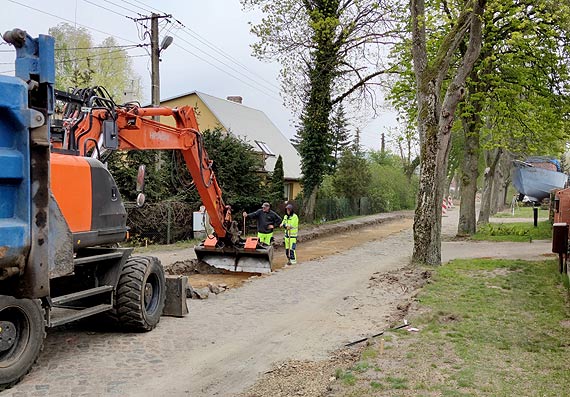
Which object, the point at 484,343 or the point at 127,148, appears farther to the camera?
the point at 127,148

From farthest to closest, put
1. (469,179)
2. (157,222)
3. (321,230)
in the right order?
1. (321,230)
2. (469,179)
3. (157,222)

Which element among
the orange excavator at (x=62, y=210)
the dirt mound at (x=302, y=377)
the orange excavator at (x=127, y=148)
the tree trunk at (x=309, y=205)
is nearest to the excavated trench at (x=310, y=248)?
the orange excavator at (x=127, y=148)

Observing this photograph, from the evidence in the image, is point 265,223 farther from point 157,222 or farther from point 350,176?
point 350,176

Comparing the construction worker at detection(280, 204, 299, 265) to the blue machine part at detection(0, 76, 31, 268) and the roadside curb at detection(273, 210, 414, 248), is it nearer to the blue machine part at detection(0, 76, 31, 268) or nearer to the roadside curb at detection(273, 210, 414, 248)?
the roadside curb at detection(273, 210, 414, 248)

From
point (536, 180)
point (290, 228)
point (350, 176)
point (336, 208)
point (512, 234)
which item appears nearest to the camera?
point (290, 228)

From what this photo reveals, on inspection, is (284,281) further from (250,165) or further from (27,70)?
(250,165)

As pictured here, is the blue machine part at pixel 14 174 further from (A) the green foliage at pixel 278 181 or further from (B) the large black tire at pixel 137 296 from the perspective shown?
(A) the green foliage at pixel 278 181

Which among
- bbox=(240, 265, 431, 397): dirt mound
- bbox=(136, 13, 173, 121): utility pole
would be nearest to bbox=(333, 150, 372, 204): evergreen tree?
bbox=(136, 13, 173, 121): utility pole

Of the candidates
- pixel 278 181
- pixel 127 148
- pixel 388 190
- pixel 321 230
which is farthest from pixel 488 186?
pixel 127 148

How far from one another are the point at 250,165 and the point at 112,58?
34.4m

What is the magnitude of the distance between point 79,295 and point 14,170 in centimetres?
269

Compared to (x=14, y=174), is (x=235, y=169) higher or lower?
higher

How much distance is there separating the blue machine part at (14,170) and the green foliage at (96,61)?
4529 cm

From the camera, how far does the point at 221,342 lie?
8219 millimetres
